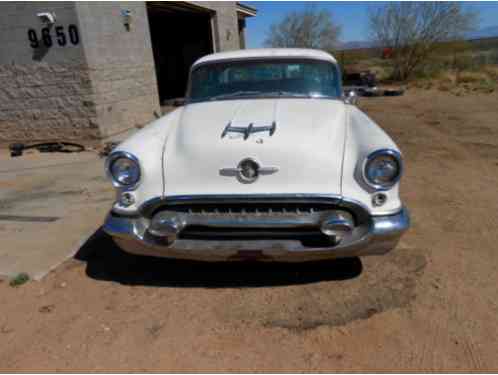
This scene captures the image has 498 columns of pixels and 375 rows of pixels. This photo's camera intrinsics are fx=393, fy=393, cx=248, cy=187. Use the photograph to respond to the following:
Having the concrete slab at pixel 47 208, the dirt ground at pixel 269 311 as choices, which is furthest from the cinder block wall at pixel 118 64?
the dirt ground at pixel 269 311

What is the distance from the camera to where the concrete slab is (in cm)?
334

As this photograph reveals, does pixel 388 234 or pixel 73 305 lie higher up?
pixel 388 234

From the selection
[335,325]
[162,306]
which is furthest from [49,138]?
[335,325]

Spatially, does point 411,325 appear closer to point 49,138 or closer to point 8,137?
point 49,138

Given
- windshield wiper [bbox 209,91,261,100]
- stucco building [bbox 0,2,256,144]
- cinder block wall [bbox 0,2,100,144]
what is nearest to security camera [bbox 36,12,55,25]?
stucco building [bbox 0,2,256,144]

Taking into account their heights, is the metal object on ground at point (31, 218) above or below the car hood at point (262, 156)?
below

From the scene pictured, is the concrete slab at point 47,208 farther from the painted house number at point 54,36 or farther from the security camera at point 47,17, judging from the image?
the security camera at point 47,17

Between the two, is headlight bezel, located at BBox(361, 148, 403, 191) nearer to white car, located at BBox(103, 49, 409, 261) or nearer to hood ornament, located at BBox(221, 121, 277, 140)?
white car, located at BBox(103, 49, 409, 261)

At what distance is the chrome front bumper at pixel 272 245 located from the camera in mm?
2430

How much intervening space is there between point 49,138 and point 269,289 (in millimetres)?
6711

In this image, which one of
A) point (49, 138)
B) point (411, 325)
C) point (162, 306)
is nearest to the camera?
point (411, 325)

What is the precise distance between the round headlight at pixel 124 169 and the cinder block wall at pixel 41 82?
5.31m

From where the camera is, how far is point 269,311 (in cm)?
256

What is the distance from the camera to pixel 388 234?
2.42 metres
